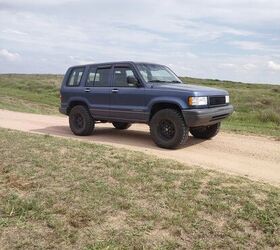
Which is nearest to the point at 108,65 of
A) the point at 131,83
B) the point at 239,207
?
the point at 131,83

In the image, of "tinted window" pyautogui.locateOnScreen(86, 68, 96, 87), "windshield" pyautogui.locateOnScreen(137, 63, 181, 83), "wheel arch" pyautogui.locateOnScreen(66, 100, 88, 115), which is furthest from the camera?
"wheel arch" pyautogui.locateOnScreen(66, 100, 88, 115)

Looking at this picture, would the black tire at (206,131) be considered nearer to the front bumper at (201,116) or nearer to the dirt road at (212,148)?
the dirt road at (212,148)

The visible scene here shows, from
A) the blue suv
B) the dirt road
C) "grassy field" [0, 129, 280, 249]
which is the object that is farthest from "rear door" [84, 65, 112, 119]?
"grassy field" [0, 129, 280, 249]

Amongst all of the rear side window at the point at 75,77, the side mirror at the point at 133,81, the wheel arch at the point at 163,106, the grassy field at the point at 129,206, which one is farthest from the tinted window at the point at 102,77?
the grassy field at the point at 129,206

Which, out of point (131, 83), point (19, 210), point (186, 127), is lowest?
point (19, 210)

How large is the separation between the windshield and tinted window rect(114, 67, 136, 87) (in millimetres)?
292

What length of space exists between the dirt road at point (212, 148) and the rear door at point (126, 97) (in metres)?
0.64

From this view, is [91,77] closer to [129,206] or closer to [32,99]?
[129,206]

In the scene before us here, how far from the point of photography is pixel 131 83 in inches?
378

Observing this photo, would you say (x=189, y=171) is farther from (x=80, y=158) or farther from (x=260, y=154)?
(x=260, y=154)

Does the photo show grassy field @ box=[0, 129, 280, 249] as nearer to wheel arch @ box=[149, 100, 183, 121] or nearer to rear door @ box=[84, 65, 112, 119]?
wheel arch @ box=[149, 100, 183, 121]

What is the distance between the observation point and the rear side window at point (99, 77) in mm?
10339

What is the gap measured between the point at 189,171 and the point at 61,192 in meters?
2.02

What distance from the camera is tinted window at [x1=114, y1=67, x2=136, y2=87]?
9820 millimetres
